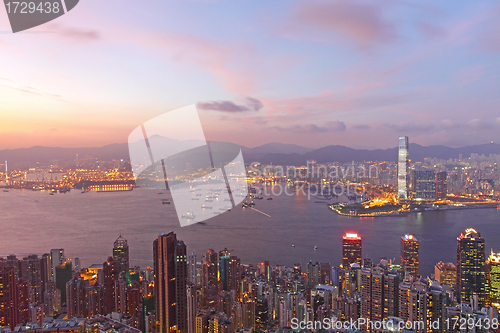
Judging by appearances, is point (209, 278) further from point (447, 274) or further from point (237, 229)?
point (447, 274)

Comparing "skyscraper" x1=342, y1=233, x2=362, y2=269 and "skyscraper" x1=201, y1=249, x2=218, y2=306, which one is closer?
"skyscraper" x1=201, y1=249, x2=218, y2=306

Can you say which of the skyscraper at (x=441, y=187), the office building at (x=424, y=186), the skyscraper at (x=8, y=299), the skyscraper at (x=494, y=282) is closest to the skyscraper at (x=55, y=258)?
the skyscraper at (x=8, y=299)

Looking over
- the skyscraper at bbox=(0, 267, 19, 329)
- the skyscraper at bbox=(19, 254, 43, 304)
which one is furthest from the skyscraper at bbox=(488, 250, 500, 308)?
the skyscraper at bbox=(19, 254, 43, 304)

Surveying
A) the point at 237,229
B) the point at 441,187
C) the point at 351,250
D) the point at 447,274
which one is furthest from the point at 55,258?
the point at 441,187

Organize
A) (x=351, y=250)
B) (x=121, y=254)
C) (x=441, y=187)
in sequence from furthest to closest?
(x=441, y=187), (x=351, y=250), (x=121, y=254)

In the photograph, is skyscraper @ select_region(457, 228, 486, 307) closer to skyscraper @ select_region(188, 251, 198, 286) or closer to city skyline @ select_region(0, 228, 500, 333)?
city skyline @ select_region(0, 228, 500, 333)

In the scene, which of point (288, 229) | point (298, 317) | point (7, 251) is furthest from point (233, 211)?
point (298, 317)
